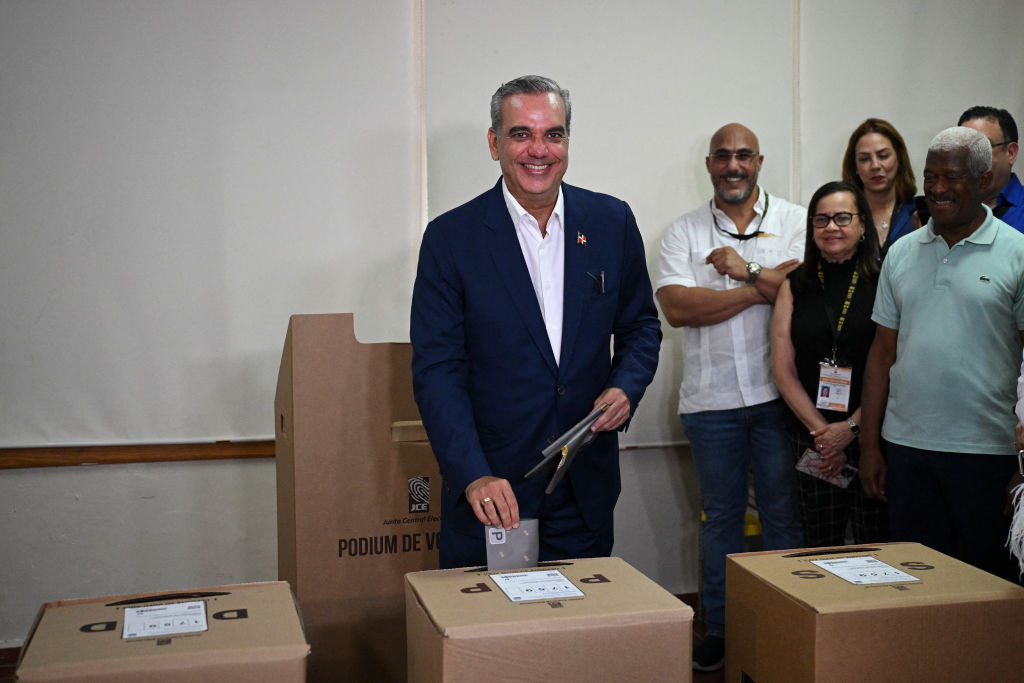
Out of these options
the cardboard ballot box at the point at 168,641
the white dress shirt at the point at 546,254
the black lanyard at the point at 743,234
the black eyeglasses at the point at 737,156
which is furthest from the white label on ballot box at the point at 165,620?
the black eyeglasses at the point at 737,156

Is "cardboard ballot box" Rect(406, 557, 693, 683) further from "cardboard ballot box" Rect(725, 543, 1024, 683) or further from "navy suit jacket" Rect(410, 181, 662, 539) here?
"navy suit jacket" Rect(410, 181, 662, 539)

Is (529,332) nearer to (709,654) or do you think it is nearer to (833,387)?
(833,387)

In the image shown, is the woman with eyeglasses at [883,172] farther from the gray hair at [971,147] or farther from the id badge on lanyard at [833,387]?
the gray hair at [971,147]

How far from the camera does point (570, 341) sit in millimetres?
1813

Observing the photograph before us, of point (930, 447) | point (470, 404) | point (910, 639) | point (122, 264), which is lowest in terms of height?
point (910, 639)

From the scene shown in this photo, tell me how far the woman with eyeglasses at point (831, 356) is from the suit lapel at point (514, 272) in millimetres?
1116

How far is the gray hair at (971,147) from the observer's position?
77.3 inches

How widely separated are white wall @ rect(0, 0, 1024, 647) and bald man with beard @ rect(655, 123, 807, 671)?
432 millimetres

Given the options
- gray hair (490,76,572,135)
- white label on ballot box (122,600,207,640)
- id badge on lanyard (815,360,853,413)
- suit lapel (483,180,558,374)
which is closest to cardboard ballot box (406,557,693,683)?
white label on ballot box (122,600,207,640)

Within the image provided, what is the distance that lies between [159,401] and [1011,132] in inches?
116

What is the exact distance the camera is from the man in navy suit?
5.88 ft

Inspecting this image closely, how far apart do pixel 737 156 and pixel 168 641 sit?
2.46m

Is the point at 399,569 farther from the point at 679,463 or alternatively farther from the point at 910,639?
the point at 679,463

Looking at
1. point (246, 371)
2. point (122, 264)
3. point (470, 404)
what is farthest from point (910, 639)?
point (122, 264)
